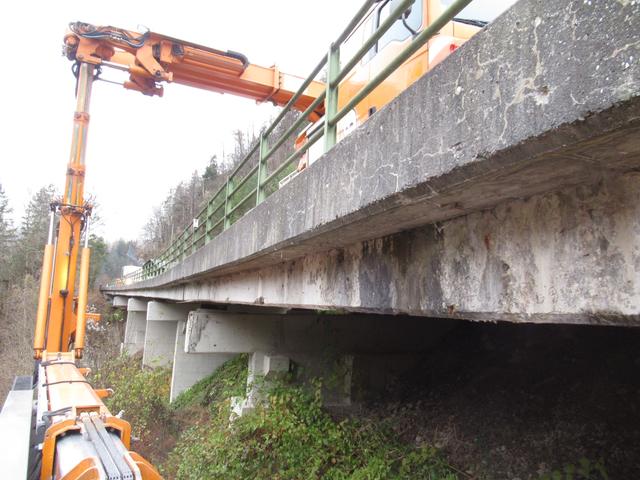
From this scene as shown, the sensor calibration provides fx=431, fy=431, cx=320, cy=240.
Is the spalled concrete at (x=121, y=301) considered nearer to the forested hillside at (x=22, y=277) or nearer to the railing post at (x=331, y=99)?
the forested hillside at (x=22, y=277)

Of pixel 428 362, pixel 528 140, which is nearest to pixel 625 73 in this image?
pixel 528 140

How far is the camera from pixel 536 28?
4.06 feet

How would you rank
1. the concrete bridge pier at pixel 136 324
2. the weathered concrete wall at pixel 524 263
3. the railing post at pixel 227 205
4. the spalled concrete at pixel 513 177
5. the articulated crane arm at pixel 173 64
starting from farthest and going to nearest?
the concrete bridge pier at pixel 136 324 → the articulated crane arm at pixel 173 64 → the railing post at pixel 227 205 → the weathered concrete wall at pixel 524 263 → the spalled concrete at pixel 513 177

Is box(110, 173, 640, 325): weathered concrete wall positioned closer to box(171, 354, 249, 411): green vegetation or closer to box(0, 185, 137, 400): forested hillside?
box(171, 354, 249, 411): green vegetation

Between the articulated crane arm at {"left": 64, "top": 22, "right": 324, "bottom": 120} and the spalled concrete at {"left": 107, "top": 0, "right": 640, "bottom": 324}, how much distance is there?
297 inches

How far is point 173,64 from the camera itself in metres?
9.60

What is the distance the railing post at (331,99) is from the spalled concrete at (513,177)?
0.44m

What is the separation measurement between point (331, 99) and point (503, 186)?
1789mm

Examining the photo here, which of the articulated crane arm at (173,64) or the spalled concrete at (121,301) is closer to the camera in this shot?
the articulated crane arm at (173,64)

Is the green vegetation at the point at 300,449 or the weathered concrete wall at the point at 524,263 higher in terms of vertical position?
the weathered concrete wall at the point at 524,263

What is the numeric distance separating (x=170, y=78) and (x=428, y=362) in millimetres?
8193

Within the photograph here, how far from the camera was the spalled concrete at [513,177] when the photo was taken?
1117mm

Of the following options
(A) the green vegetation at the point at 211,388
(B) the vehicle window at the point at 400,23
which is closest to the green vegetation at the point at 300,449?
(A) the green vegetation at the point at 211,388

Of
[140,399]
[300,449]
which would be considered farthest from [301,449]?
[140,399]
